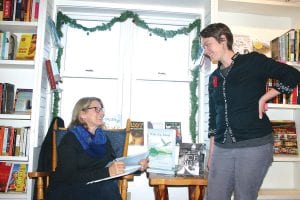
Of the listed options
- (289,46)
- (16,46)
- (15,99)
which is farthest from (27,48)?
(289,46)

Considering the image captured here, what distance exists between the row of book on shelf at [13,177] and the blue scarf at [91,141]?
2.38ft

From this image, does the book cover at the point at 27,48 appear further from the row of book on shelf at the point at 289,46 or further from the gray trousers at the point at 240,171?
the row of book on shelf at the point at 289,46

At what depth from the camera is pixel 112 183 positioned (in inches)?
74.9

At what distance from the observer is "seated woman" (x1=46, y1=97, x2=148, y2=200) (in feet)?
5.57

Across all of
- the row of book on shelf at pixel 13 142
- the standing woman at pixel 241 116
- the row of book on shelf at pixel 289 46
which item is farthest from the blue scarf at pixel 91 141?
the row of book on shelf at pixel 289 46

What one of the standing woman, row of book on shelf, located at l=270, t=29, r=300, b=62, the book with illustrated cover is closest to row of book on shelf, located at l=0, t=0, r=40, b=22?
the standing woman

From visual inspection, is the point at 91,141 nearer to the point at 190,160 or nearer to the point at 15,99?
the point at 190,160

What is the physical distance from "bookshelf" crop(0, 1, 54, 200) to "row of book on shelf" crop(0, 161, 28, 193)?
0.19 ft

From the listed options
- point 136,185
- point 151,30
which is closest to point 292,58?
point 151,30

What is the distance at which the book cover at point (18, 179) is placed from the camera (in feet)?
7.29

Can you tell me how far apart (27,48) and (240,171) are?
185 cm

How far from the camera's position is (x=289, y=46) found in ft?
7.61

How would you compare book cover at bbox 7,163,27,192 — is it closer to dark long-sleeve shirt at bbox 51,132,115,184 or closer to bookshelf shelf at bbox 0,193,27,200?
bookshelf shelf at bbox 0,193,27,200

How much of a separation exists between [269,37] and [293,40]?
0.27 meters
